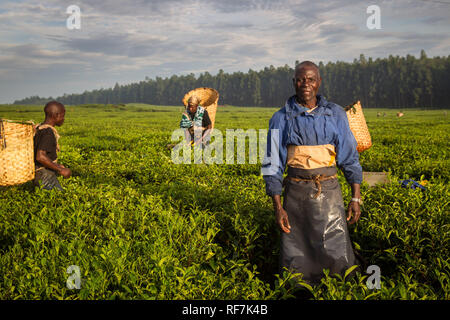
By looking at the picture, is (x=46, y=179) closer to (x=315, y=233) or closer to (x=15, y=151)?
(x=15, y=151)

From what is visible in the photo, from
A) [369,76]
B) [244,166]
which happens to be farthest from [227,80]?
[244,166]

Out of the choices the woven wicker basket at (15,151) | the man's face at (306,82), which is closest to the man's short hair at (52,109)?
the woven wicker basket at (15,151)

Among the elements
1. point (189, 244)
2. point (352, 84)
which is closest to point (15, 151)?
point (189, 244)

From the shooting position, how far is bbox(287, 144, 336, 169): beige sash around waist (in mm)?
3033

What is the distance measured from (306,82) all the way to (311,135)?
1.58ft

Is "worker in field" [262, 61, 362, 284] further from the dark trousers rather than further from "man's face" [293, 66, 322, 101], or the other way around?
the dark trousers

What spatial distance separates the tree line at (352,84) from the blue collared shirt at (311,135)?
83680 millimetres

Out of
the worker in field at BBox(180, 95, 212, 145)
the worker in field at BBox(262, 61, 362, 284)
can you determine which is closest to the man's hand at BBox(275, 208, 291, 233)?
the worker in field at BBox(262, 61, 362, 284)

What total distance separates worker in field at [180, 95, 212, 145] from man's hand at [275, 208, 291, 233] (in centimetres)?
491

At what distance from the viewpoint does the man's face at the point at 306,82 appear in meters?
2.98

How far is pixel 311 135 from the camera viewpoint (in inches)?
118

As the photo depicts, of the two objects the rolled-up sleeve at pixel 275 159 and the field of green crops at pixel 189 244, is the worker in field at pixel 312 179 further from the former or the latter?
the field of green crops at pixel 189 244

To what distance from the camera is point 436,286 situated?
10.1 ft
